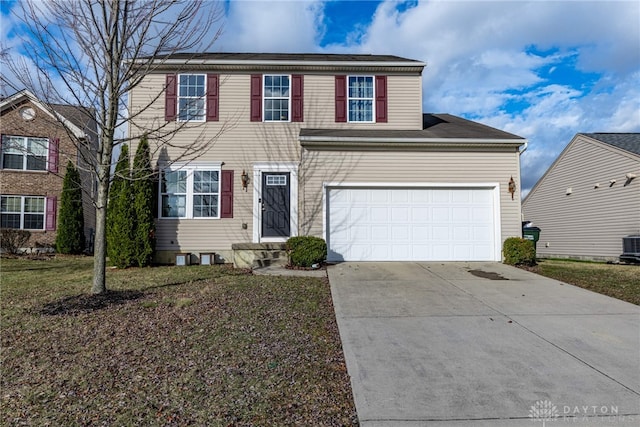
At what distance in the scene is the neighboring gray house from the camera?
15688mm

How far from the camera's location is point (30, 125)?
15812 mm

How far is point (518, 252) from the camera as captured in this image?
9945mm

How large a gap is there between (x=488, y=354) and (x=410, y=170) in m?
6.90

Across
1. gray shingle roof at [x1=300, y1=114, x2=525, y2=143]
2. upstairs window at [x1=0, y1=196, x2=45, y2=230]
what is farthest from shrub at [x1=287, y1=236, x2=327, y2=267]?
upstairs window at [x1=0, y1=196, x2=45, y2=230]

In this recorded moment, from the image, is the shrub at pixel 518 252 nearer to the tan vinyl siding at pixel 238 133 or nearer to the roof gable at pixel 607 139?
the tan vinyl siding at pixel 238 133

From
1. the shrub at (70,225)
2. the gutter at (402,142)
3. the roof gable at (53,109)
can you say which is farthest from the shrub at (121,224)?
the shrub at (70,225)

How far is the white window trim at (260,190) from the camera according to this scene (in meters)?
11.2

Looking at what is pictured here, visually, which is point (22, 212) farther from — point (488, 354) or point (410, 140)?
point (488, 354)

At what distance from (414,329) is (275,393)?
234cm

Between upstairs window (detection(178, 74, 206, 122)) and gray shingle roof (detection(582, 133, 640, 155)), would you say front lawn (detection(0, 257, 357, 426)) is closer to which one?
upstairs window (detection(178, 74, 206, 122))

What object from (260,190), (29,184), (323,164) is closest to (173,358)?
(323,164)

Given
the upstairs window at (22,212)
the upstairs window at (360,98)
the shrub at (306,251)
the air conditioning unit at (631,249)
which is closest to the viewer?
the shrub at (306,251)

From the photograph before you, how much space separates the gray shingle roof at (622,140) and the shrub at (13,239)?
23.3 m

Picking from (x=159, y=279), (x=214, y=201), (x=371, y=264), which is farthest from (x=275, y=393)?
(x=214, y=201)
